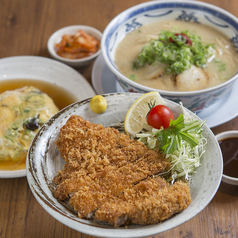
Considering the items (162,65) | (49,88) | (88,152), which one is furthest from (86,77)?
(88,152)

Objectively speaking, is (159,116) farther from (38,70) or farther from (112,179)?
(38,70)

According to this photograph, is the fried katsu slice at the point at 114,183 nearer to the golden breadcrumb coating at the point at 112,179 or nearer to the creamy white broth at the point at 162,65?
the golden breadcrumb coating at the point at 112,179

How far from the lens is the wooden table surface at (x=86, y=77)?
1.89 metres

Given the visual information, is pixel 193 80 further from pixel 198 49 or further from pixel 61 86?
pixel 61 86

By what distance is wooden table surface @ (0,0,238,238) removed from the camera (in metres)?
1.89

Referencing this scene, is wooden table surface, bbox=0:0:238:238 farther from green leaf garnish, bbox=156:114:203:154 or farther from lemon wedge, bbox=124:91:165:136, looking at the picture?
lemon wedge, bbox=124:91:165:136

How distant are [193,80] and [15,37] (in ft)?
7.25

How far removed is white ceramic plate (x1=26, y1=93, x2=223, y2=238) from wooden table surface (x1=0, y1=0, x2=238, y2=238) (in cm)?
42

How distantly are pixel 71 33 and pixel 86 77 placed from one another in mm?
620

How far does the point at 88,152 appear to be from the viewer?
5.60 feet

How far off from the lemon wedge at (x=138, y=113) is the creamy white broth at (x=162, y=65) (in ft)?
1.78

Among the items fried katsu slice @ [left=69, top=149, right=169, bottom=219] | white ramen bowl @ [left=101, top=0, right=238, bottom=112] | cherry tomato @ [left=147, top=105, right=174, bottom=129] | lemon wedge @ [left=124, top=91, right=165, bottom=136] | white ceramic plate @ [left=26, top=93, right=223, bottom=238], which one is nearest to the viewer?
white ceramic plate @ [left=26, top=93, right=223, bottom=238]

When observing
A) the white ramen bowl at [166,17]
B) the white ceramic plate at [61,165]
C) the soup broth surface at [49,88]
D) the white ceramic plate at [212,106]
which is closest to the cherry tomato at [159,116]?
the white ceramic plate at [61,165]

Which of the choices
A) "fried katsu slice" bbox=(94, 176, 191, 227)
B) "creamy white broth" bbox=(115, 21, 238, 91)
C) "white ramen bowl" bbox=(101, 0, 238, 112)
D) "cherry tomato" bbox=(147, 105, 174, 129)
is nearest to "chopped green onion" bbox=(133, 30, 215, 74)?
"creamy white broth" bbox=(115, 21, 238, 91)
